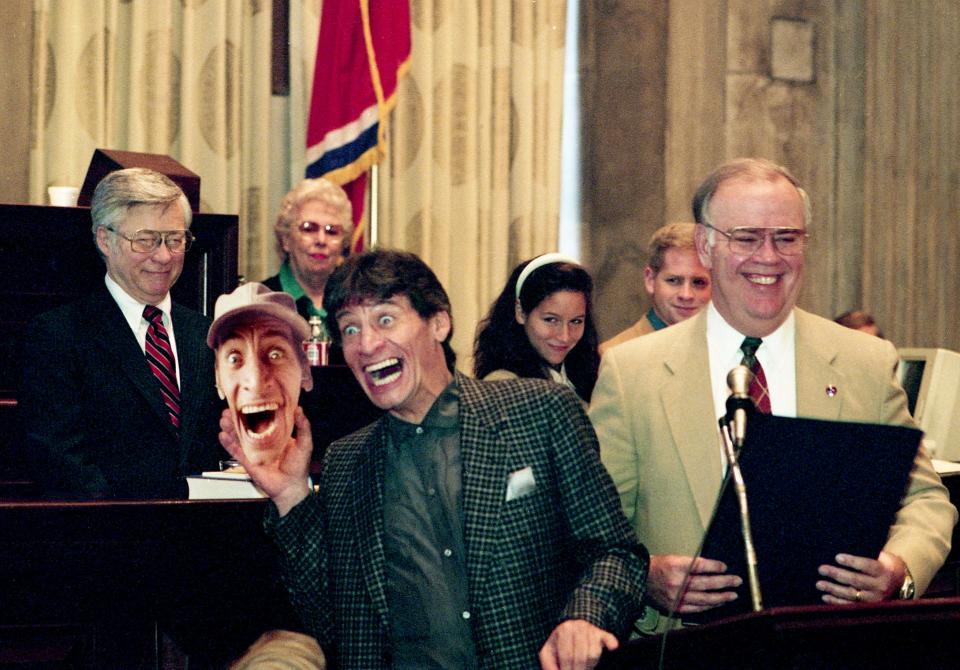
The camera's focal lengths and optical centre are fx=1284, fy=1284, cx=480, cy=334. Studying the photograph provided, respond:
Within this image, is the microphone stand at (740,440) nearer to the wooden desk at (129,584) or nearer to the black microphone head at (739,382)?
the black microphone head at (739,382)

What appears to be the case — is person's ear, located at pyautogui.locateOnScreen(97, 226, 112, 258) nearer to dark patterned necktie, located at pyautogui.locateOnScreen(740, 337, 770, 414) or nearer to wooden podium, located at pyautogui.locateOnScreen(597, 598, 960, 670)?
dark patterned necktie, located at pyautogui.locateOnScreen(740, 337, 770, 414)

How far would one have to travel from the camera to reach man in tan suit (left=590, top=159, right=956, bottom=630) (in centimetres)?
285

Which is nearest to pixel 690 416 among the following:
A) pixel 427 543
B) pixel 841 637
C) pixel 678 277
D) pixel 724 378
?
pixel 724 378

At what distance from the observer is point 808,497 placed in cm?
233

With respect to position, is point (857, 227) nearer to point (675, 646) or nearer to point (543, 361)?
point (543, 361)

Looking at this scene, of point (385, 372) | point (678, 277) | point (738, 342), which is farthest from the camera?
point (678, 277)

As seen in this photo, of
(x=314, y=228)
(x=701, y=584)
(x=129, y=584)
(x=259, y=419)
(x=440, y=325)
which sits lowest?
(x=129, y=584)

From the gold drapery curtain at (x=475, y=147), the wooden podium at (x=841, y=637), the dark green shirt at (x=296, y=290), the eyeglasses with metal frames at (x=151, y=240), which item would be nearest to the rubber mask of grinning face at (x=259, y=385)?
the wooden podium at (x=841, y=637)

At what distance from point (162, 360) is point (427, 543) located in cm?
141

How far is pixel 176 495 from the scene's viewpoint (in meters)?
3.40

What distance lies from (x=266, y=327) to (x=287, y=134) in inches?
169

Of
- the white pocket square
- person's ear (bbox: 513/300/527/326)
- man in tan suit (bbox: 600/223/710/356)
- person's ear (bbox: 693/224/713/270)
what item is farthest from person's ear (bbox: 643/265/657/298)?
the white pocket square

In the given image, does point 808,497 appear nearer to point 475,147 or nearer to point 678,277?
point 678,277

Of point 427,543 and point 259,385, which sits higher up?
point 259,385
